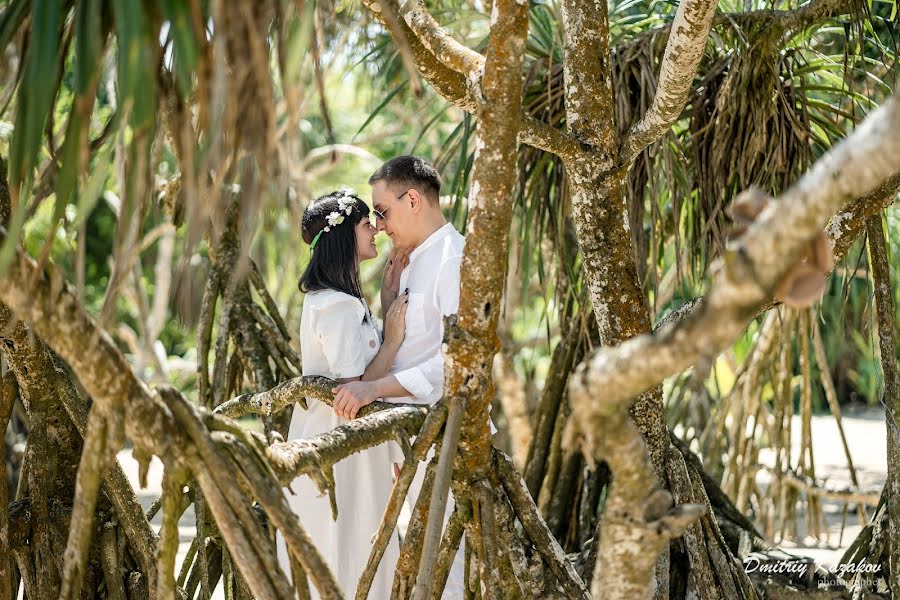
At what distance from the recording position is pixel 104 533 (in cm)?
240

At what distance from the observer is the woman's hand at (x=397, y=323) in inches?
106

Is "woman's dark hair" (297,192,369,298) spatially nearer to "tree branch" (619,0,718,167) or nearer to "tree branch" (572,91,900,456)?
"tree branch" (619,0,718,167)

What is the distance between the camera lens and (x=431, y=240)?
279cm

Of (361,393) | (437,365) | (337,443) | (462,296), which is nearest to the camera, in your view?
(337,443)

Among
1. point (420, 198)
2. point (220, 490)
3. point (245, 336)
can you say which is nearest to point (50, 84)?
point (220, 490)

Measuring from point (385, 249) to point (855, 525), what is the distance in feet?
12.1

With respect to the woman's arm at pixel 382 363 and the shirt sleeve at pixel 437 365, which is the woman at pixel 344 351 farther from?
the shirt sleeve at pixel 437 365

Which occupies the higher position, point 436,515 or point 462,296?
point 462,296

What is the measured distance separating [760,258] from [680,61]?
1.18m

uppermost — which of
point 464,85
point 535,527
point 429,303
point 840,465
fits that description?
point 464,85

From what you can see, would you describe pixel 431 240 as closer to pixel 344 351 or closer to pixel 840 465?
pixel 344 351

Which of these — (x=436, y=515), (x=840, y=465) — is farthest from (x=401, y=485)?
(x=840, y=465)

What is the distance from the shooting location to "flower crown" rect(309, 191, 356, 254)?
107 inches

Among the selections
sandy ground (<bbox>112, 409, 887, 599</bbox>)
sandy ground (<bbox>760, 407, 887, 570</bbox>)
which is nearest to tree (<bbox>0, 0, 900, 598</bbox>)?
sandy ground (<bbox>112, 409, 887, 599</bbox>)
